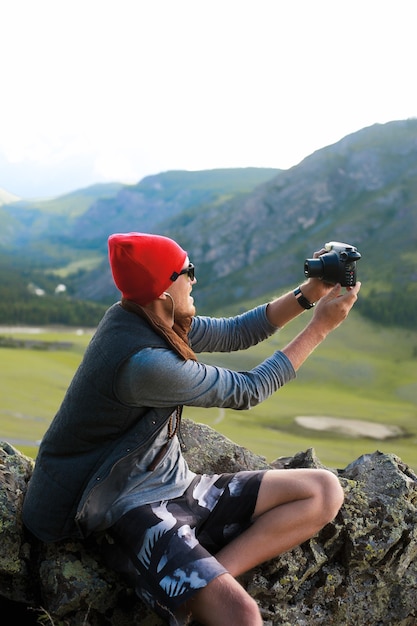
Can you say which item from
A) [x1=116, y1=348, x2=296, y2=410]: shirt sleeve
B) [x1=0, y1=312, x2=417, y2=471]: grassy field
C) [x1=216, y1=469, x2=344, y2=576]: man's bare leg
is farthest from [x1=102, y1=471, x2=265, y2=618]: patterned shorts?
[x1=0, y1=312, x2=417, y2=471]: grassy field

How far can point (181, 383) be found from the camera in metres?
4.34

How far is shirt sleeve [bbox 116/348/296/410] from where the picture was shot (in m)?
4.28

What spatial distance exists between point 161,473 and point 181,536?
544 millimetres

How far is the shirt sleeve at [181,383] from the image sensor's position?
428 centimetres

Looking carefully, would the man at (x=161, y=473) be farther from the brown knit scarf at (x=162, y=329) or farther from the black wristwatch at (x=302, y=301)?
the black wristwatch at (x=302, y=301)

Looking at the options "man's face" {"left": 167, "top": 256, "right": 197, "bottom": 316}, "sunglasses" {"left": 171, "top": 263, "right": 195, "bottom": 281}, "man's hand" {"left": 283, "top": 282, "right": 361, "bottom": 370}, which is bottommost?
"man's hand" {"left": 283, "top": 282, "right": 361, "bottom": 370}

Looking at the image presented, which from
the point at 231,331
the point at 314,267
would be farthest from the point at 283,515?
the point at 314,267

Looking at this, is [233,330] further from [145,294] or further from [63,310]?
[63,310]

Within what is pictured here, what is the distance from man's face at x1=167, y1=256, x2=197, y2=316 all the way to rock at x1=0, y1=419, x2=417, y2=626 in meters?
1.96

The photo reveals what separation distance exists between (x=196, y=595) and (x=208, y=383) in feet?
4.41

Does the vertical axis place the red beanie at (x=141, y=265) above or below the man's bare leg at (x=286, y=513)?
above

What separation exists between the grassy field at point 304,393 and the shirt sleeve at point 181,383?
27.3 metres

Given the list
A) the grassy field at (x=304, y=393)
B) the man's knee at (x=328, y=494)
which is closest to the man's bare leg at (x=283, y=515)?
the man's knee at (x=328, y=494)

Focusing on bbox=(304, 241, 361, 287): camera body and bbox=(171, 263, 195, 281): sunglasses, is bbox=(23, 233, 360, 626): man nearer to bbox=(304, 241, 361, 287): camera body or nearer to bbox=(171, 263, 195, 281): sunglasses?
bbox=(171, 263, 195, 281): sunglasses
